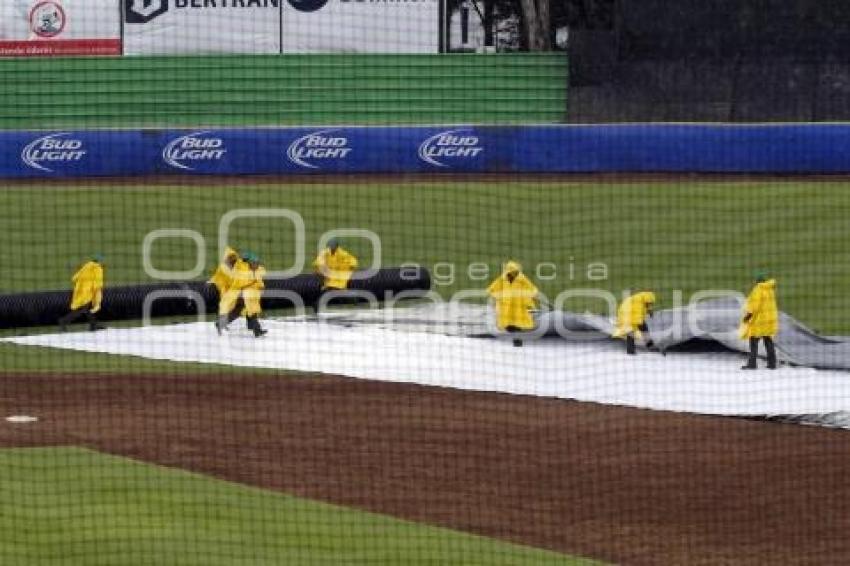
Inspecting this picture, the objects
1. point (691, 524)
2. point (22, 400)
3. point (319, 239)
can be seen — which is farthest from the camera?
point (319, 239)

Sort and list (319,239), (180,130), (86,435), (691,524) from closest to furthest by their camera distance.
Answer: (691,524) → (86,435) → (319,239) → (180,130)

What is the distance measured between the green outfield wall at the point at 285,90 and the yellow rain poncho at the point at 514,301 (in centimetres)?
1723

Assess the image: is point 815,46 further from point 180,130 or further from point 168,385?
point 168,385

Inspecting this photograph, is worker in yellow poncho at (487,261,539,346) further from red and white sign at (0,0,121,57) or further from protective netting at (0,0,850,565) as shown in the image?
red and white sign at (0,0,121,57)

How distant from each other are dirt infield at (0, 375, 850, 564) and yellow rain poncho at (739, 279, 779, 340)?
2380 mm

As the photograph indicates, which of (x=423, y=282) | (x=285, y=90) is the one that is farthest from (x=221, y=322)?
(x=285, y=90)

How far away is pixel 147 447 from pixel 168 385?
3486 mm

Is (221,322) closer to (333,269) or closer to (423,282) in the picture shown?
(333,269)

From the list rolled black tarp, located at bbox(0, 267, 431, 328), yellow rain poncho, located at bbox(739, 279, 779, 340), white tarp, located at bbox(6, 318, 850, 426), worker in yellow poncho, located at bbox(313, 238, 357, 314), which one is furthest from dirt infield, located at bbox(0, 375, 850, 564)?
worker in yellow poncho, located at bbox(313, 238, 357, 314)

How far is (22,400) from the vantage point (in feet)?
61.9

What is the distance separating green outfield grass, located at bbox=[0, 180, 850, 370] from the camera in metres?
29.7

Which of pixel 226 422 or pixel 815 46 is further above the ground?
pixel 815 46

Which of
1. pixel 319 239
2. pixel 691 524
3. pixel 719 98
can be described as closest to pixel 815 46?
pixel 719 98

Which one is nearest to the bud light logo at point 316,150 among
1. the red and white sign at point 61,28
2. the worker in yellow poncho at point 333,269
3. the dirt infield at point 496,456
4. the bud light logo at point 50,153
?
the bud light logo at point 50,153
